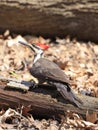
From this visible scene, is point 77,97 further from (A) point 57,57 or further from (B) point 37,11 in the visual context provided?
(B) point 37,11

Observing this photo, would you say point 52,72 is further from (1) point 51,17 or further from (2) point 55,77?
(1) point 51,17

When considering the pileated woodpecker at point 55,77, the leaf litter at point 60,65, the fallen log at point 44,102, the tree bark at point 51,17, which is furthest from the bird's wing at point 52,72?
the tree bark at point 51,17

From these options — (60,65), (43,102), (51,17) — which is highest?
(51,17)

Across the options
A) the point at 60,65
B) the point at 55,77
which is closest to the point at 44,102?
the point at 55,77

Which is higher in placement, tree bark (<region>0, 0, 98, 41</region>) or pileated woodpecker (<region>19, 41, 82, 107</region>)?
tree bark (<region>0, 0, 98, 41</region>)

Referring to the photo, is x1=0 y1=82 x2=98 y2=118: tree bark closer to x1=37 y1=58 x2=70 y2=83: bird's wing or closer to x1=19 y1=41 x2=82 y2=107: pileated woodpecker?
x1=19 y1=41 x2=82 y2=107: pileated woodpecker

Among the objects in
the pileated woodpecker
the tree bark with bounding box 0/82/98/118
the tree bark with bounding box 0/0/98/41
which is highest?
the tree bark with bounding box 0/0/98/41

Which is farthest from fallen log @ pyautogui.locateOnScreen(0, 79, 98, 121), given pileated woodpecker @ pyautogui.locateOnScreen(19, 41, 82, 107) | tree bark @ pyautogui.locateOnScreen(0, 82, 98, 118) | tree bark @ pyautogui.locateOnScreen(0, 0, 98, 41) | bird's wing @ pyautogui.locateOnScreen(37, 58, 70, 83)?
tree bark @ pyautogui.locateOnScreen(0, 0, 98, 41)

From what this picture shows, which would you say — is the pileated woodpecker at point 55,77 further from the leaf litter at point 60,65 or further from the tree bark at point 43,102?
the leaf litter at point 60,65
